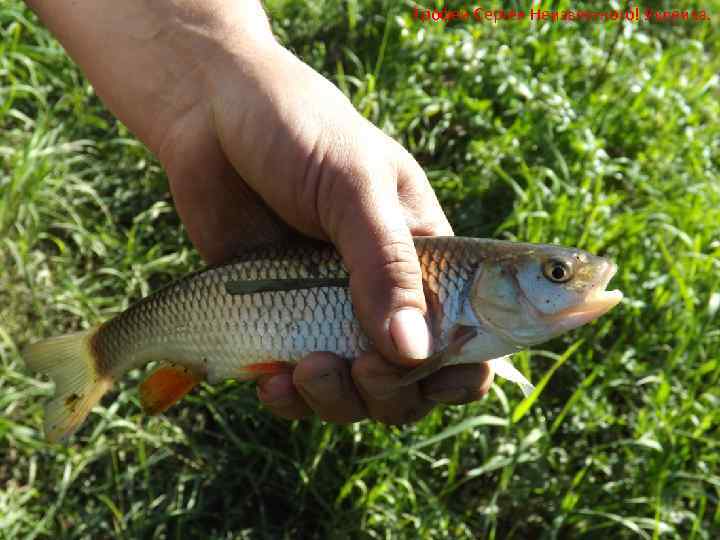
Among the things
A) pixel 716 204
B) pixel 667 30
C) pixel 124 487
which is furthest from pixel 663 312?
pixel 667 30

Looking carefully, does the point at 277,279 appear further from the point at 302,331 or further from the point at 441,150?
the point at 441,150

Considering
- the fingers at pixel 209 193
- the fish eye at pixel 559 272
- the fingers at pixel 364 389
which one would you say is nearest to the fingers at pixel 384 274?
the fingers at pixel 364 389

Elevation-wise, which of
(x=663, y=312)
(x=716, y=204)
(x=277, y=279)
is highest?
(x=277, y=279)

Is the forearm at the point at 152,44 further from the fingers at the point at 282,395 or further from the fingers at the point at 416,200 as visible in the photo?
the fingers at the point at 282,395

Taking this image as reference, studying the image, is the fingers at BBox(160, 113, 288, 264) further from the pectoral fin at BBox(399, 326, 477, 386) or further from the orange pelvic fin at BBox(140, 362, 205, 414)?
the pectoral fin at BBox(399, 326, 477, 386)

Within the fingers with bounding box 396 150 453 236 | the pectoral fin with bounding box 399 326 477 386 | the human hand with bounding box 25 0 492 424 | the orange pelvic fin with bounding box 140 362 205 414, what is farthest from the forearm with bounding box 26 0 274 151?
the pectoral fin with bounding box 399 326 477 386

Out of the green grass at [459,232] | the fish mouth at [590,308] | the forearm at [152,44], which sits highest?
the forearm at [152,44]
